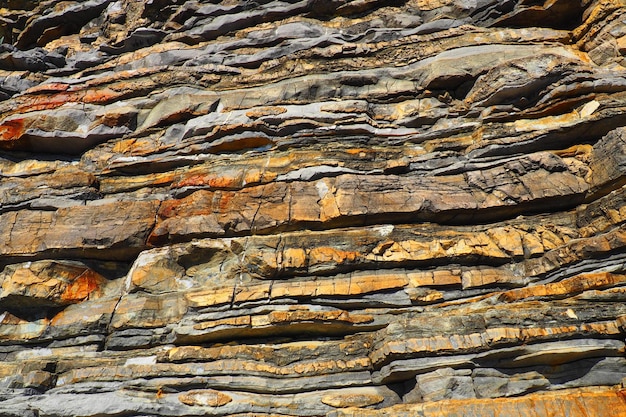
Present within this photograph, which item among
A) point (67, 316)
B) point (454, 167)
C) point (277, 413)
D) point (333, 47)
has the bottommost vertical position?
point (67, 316)

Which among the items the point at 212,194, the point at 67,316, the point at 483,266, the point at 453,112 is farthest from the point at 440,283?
the point at 67,316

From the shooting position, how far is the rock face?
802 centimetres

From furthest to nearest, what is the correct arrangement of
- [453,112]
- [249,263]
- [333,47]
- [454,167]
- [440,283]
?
[333,47] → [453,112] → [454,167] → [249,263] → [440,283]

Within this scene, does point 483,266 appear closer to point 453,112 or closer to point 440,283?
point 440,283

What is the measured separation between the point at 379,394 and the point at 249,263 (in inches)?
159

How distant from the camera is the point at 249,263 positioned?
10211mm

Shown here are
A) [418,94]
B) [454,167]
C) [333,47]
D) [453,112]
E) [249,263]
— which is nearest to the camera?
[249,263]

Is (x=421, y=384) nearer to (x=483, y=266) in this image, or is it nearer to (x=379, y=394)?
(x=379, y=394)

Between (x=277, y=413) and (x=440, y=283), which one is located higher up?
(x=440, y=283)

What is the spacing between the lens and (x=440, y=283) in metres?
9.44

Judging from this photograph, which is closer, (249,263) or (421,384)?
(421,384)

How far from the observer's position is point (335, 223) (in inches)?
420

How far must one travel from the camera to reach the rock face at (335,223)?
26.3 ft

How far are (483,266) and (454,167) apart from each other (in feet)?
9.08
